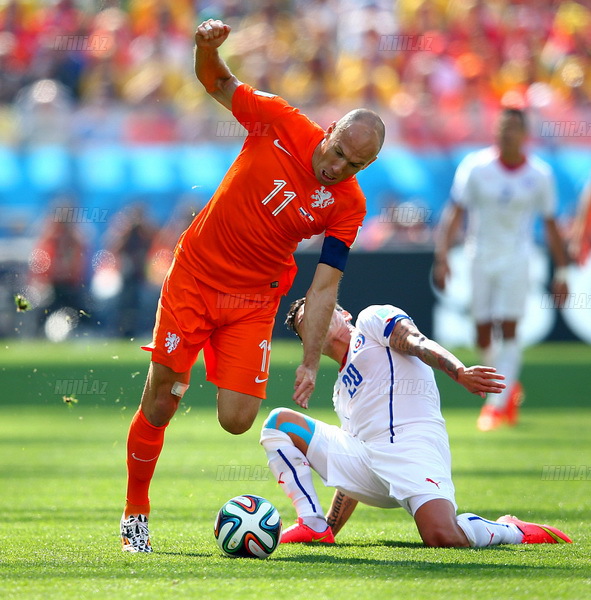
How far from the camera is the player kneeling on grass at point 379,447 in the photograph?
5.36 m

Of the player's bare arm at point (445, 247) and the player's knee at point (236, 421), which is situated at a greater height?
the player's bare arm at point (445, 247)

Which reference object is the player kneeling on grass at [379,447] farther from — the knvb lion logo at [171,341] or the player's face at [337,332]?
the knvb lion logo at [171,341]

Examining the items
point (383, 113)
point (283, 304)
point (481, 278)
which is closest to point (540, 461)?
point (481, 278)

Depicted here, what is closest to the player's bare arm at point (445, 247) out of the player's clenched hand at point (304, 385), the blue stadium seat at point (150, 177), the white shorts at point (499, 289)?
the white shorts at point (499, 289)

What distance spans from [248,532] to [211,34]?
236 cm

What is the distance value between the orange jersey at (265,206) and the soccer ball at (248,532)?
3.81 ft

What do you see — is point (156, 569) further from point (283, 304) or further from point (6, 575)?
point (283, 304)

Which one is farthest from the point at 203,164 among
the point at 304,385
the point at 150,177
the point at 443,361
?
the point at 443,361

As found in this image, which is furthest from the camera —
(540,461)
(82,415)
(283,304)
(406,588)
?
(283,304)

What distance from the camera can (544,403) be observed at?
1222 centimetres

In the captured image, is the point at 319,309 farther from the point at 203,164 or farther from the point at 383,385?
the point at 203,164

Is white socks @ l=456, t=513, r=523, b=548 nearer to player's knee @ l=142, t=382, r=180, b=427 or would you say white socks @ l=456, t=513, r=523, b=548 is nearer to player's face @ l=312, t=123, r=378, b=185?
player's knee @ l=142, t=382, r=180, b=427

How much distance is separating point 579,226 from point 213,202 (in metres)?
7.71

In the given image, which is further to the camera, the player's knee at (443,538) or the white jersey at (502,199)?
the white jersey at (502,199)
